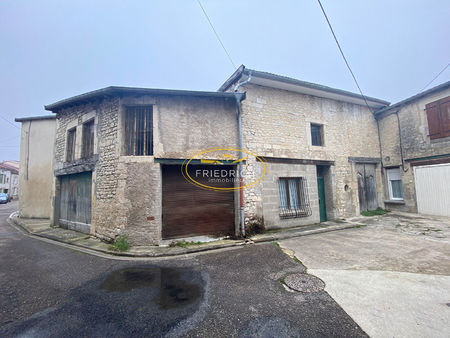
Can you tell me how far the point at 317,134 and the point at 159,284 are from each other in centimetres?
850

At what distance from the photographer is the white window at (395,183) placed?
31.7ft

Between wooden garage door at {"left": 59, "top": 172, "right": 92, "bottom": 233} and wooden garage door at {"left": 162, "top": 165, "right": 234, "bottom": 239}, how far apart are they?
11.1ft

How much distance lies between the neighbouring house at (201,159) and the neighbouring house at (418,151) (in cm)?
28

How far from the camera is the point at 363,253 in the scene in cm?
448

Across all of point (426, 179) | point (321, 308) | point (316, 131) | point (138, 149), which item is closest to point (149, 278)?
point (321, 308)

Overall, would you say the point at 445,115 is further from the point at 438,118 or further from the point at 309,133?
the point at 309,133

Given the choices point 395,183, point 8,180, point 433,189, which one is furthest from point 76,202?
point 8,180

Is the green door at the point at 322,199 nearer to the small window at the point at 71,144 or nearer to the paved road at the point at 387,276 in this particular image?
the paved road at the point at 387,276

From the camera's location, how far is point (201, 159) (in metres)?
6.08

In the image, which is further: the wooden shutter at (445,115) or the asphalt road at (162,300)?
the wooden shutter at (445,115)

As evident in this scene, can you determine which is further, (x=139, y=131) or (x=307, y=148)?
(x=307, y=148)

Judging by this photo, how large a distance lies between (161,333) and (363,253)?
477 cm

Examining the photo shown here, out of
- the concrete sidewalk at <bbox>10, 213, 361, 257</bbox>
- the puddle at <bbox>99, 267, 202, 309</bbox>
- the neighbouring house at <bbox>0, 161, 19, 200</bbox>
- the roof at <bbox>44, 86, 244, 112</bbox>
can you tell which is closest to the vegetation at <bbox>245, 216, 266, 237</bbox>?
the concrete sidewalk at <bbox>10, 213, 361, 257</bbox>

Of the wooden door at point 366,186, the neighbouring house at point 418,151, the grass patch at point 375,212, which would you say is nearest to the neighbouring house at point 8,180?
the wooden door at point 366,186
